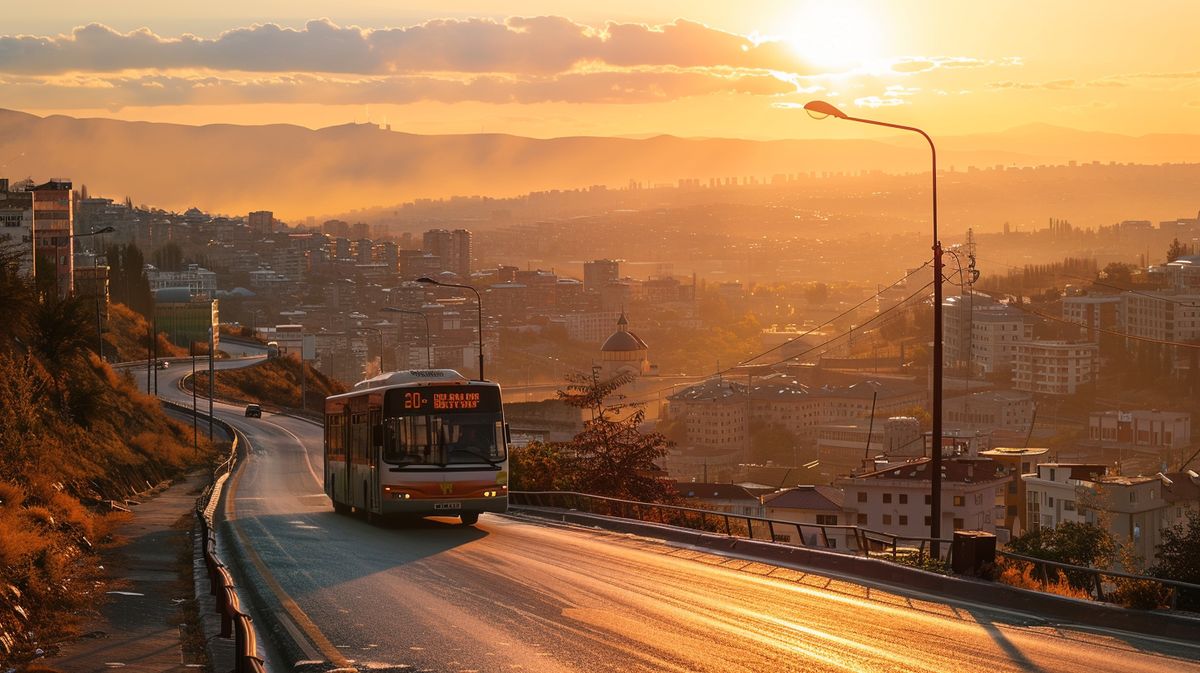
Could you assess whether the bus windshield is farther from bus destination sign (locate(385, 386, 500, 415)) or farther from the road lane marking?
the road lane marking

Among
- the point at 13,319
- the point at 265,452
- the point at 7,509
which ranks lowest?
the point at 265,452

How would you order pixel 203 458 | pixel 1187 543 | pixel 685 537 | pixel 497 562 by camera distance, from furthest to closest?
1. pixel 203 458
2. pixel 1187 543
3. pixel 685 537
4. pixel 497 562

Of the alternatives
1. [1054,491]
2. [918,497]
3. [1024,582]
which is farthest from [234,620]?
[1054,491]

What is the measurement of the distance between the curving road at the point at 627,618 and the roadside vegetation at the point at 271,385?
8312cm

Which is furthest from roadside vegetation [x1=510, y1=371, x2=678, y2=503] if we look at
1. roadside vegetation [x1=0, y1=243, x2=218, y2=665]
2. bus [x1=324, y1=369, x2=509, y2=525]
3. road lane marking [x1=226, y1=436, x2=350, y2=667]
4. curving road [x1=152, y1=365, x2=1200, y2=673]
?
curving road [x1=152, y1=365, x2=1200, y2=673]

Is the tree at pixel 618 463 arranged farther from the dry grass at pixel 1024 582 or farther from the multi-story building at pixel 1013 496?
the multi-story building at pixel 1013 496

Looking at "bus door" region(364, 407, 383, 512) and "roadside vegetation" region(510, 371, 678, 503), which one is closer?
"bus door" region(364, 407, 383, 512)

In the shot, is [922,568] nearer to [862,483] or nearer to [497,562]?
[497,562]

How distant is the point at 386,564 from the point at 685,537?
5582 mm

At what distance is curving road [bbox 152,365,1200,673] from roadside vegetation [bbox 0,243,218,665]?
2426 millimetres

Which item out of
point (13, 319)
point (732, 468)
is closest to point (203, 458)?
point (13, 319)

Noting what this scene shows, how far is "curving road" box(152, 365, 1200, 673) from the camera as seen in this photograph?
1120cm

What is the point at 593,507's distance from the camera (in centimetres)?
3056

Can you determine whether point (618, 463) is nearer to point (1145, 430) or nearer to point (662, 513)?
point (662, 513)
